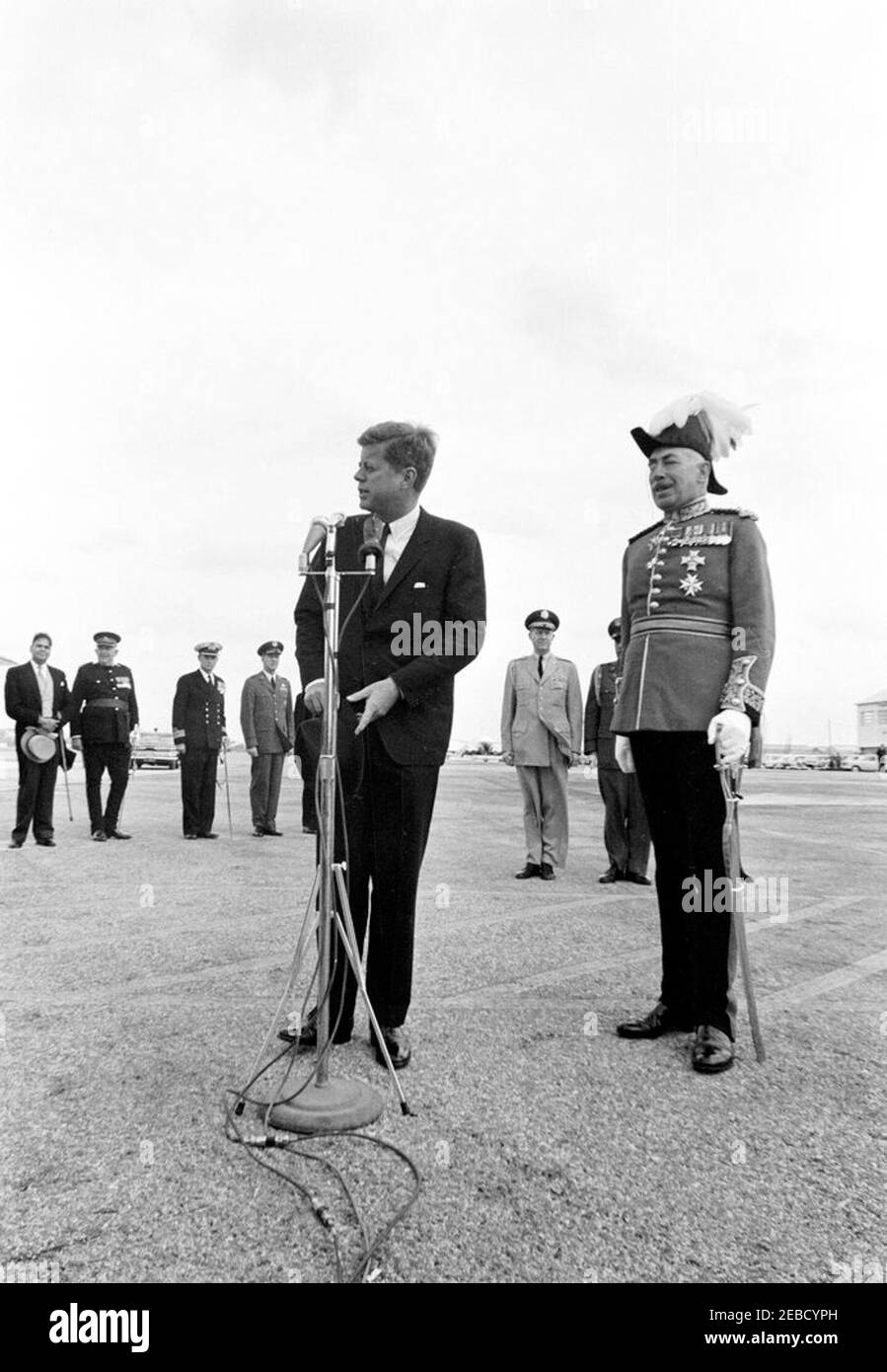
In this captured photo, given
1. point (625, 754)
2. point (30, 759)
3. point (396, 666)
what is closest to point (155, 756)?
point (30, 759)

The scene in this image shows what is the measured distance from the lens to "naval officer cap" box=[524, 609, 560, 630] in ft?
28.1

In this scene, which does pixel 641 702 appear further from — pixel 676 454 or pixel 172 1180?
pixel 172 1180

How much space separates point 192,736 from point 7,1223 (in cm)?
945

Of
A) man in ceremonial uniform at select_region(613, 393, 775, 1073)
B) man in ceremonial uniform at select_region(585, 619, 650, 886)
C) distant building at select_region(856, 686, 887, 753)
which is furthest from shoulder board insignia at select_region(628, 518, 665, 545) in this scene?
distant building at select_region(856, 686, 887, 753)

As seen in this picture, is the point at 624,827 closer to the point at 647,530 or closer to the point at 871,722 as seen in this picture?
the point at 647,530

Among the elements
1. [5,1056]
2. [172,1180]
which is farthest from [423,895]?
[172,1180]

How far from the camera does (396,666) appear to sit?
327 cm

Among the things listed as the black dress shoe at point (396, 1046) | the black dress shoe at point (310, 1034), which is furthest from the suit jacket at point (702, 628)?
the black dress shoe at point (310, 1034)

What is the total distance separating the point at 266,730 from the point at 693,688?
903 centimetres

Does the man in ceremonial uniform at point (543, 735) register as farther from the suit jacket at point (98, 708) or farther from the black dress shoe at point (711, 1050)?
the suit jacket at point (98, 708)

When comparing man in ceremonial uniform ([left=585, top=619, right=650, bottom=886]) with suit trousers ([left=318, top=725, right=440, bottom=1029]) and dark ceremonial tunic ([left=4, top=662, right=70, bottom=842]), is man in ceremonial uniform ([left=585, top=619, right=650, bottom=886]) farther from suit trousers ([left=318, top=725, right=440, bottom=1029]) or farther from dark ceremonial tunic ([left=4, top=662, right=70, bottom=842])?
dark ceremonial tunic ([left=4, top=662, right=70, bottom=842])

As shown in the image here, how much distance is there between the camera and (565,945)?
4.92 metres

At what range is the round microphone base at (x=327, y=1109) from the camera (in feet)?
8.23
